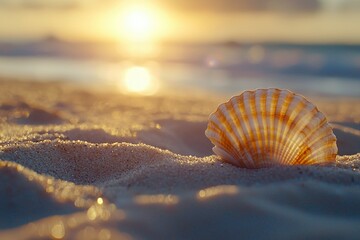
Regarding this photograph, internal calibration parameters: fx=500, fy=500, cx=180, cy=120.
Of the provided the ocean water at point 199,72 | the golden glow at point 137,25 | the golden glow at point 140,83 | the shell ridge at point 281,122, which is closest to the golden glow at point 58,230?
the shell ridge at point 281,122

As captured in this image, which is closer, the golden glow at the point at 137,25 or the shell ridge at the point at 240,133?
the shell ridge at the point at 240,133

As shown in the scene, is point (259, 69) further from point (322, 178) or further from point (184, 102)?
point (322, 178)

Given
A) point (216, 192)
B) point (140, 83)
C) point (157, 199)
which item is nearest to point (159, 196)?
point (157, 199)

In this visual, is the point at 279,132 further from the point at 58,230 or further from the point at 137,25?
the point at 137,25

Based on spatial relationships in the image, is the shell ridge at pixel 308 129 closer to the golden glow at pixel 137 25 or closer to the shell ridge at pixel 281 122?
the shell ridge at pixel 281 122

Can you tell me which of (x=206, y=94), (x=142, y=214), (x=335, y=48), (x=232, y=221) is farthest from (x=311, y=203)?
(x=335, y=48)

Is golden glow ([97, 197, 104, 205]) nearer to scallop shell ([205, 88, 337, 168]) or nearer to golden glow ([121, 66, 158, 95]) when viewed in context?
scallop shell ([205, 88, 337, 168])

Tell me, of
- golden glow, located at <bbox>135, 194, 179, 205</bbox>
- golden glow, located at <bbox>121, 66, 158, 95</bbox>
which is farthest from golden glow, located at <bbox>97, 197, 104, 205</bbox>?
golden glow, located at <bbox>121, 66, 158, 95</bbox>
